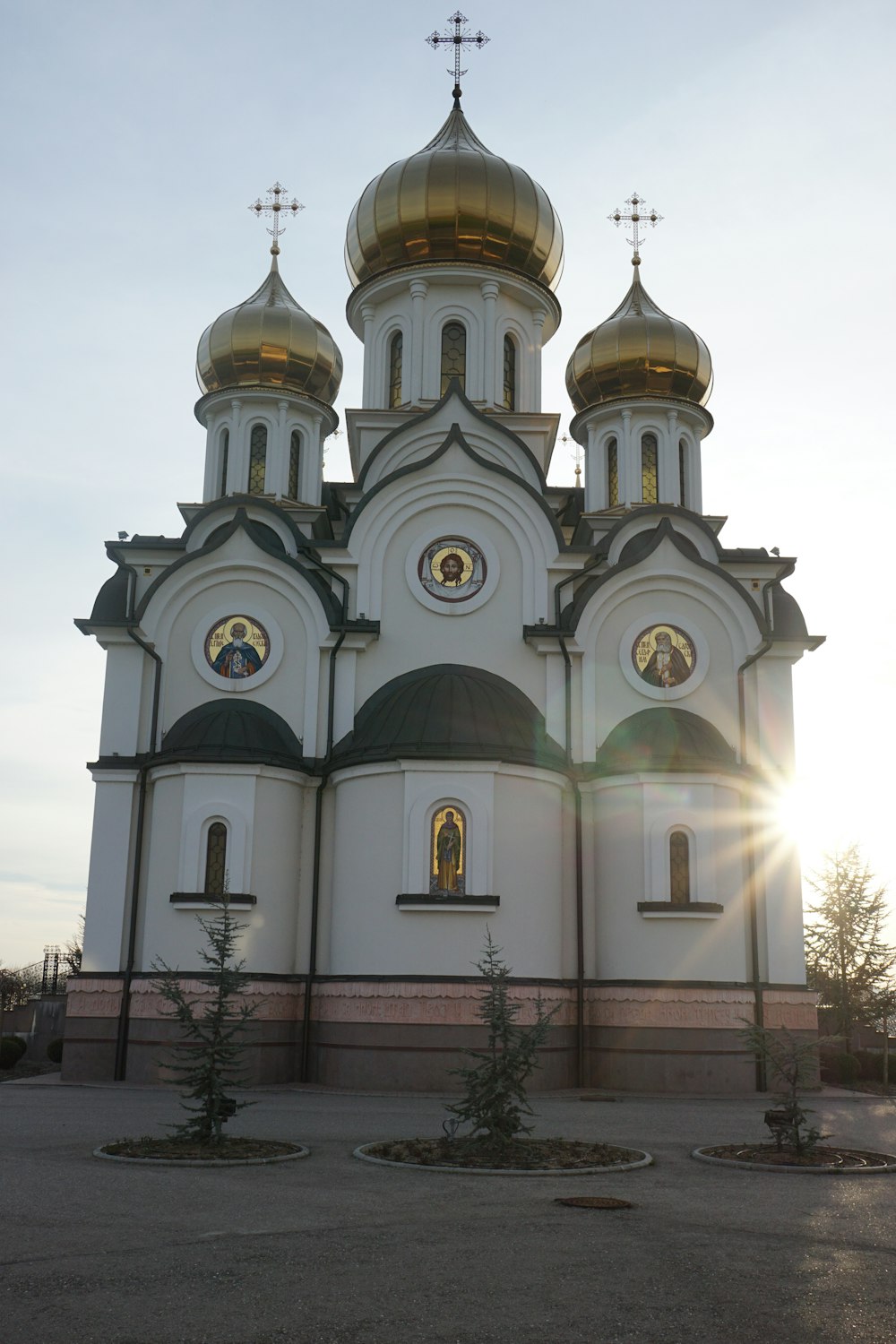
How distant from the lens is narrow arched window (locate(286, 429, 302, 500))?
21562 millimetres

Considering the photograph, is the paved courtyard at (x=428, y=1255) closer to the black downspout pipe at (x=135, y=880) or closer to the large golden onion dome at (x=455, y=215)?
the black downspout pipe at (x=135, y=880)

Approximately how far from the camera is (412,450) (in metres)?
19.7

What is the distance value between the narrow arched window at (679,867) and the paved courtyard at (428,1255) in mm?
7354

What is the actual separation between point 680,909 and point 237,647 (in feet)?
23.0

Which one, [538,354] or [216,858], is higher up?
[538,354]

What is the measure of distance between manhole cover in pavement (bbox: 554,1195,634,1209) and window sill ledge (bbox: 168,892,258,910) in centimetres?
924

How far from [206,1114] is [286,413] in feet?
48.0

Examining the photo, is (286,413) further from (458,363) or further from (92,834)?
(92,834)

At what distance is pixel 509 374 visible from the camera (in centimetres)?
2161

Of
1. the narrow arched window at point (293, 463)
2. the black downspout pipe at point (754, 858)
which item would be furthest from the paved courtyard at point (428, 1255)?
the narrow arched window at point (293, 463)

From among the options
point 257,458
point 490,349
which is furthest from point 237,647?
point 490,349

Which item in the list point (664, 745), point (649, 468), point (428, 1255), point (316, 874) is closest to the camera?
point (428, 1255)

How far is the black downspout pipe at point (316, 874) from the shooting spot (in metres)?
16.6

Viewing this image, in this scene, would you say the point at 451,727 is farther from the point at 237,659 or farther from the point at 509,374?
the point at 509,374
